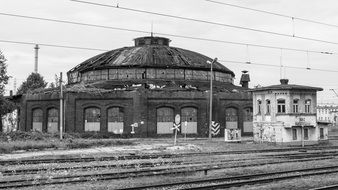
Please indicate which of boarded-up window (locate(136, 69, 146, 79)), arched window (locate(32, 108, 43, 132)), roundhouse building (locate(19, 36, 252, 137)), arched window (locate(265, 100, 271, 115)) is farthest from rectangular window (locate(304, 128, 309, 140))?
arched window (locate(32, 108, 43, 132))

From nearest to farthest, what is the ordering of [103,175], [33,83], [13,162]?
[103,175] < [13,162] < [33,83]

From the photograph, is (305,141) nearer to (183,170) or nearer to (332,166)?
(332,166)

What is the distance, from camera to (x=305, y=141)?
32812 millimetres

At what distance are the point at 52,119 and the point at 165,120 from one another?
518 inches

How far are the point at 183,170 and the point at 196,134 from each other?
28.6 meters

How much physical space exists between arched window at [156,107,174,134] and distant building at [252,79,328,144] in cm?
1183

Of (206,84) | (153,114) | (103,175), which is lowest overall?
(103,175)

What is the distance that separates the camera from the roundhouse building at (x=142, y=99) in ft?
142

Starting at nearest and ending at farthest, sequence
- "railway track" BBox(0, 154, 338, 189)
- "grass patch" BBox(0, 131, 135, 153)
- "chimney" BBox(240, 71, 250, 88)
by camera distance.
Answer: "railway track" BBox(0, 154, 338, 189), "grass patch" BBox(0, 131, 135, 153), "chimney" BBox(240, 71, 250, 88)

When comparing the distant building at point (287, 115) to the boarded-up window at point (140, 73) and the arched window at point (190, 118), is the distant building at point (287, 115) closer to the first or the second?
the arched window at point (190, 118)

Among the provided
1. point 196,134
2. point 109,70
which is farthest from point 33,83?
point 196,134

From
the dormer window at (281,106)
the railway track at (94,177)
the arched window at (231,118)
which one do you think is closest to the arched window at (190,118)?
the arched window at (231,118)

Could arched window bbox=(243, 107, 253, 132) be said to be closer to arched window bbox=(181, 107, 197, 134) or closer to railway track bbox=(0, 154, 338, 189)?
arched window bbox=(181, 107, 197, 134)

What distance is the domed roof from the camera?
51037 millimetres
